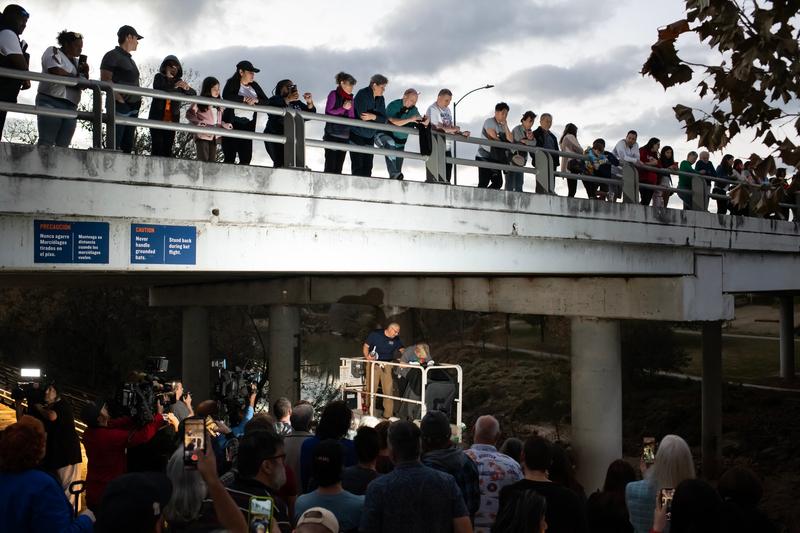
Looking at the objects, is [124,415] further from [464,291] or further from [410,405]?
[464,291]

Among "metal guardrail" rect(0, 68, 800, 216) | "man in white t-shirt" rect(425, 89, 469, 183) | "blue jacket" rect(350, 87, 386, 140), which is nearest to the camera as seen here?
"metal guardrail" rect(0, 68, 800, 216)

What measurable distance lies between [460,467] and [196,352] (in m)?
25.5

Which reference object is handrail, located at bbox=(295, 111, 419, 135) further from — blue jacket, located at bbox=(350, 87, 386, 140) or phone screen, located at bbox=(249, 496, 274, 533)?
phone screen, located at bbox=(249, 496, 274, 533)

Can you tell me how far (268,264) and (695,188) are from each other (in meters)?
10.6

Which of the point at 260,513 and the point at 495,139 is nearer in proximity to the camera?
the point at 260,513

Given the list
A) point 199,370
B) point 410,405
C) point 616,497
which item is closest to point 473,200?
point 410,405

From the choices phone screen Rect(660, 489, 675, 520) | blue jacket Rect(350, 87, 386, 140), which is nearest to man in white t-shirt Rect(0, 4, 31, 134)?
blue jacket Rect(350, 87, 386, 140)

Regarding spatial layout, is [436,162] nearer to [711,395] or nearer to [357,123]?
[357,123]

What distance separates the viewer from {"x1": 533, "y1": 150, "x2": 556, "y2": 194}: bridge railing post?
14.6 m

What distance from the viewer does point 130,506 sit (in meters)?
3.70

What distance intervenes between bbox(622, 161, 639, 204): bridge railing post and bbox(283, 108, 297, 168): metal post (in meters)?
7.41

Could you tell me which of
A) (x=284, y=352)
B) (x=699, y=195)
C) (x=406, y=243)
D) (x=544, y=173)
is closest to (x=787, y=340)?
(x=699, y=195)

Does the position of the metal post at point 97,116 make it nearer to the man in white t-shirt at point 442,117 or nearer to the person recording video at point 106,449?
the person recording video at point 106,449

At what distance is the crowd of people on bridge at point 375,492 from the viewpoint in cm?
420
